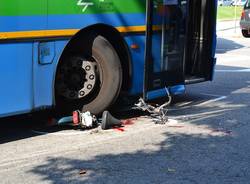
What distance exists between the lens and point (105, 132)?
22.6 ft

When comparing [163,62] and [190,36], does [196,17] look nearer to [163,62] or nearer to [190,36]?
[190,36]

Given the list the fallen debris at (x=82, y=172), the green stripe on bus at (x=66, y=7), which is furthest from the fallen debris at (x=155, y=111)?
the fallen debris at (x=82, y=172)

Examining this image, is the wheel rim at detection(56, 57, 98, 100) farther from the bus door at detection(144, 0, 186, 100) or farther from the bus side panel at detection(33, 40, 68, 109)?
the bus door at detection(144, 0, 186, 100)

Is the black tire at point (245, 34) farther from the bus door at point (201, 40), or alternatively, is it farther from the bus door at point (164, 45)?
the bus door at point (164, 45)

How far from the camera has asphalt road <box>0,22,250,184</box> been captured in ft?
17.2

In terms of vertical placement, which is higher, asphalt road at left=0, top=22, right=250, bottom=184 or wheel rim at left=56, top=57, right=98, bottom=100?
wheel rim at left=56, top=57, right=98, bottom=100

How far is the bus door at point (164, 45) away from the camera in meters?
7.49

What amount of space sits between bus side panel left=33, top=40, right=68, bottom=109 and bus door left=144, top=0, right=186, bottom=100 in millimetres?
1460

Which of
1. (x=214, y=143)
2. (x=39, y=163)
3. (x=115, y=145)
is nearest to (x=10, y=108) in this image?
(x=39, y=163)

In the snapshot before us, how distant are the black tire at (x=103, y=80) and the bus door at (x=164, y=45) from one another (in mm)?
470

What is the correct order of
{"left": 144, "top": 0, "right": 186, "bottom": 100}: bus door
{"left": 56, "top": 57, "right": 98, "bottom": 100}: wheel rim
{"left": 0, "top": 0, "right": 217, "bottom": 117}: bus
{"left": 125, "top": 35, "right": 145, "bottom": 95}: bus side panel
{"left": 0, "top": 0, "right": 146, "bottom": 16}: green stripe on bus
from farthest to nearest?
{"left": 144, "top": 0, "right": 186, "bottom": 100}: bus door → {"left": 125, "top": 35, "right": 145, "bottom": 95}: bus side panel → {"left": 56, "top": 57, "right": 98, "bottom": 100}: wheel rim → {"left": 0, "top": 0, "right": 217, "bottom": 117}: bus → {"left": 0, "top": 0, "right": 146, "bottom": 16}: green stripe on bus

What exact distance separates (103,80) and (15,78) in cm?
150

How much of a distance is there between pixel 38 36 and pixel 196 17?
3.79 m

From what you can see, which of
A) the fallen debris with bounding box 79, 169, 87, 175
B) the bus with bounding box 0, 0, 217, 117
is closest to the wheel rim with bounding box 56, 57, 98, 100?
the bus with bounding box 0, 0, 217, 117
